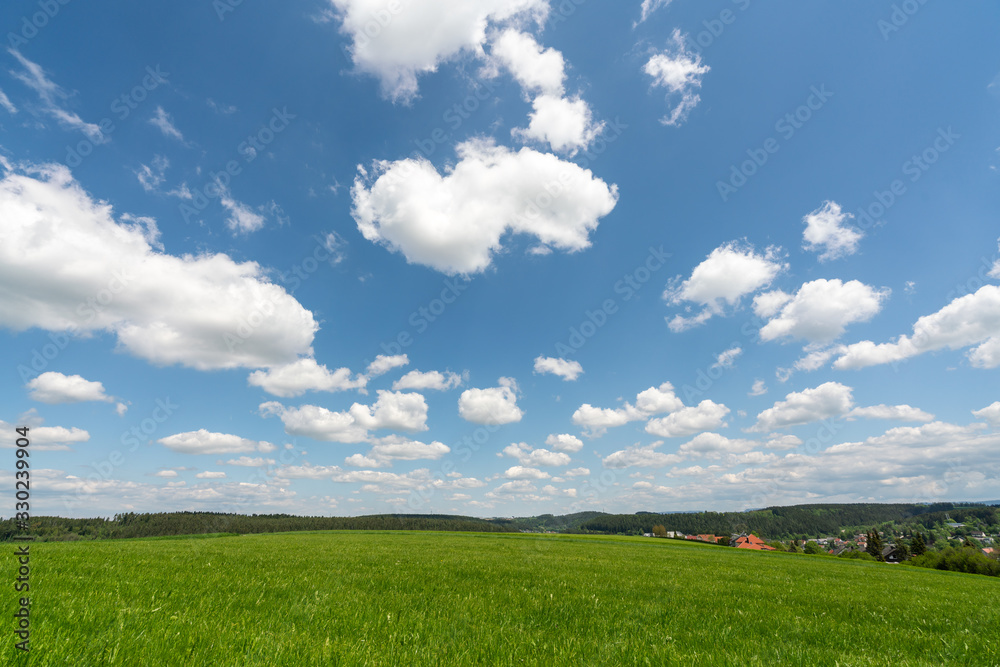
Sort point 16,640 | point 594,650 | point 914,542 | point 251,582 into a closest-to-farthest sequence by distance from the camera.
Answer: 1. point 16,640
2. point 594,650
3. point 251,582
4. point 914,542

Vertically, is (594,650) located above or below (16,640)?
below

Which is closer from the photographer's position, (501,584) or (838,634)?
(838,634)

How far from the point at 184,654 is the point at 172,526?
145 metres

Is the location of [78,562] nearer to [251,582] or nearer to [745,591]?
[251,582]

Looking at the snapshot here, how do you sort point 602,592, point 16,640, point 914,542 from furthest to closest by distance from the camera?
point 914,542 < point 602,592 < point 16,640

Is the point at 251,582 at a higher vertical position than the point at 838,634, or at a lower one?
higher

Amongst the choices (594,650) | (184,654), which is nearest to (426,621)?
(594,650)

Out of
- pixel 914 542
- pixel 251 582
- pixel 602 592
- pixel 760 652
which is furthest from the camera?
pixel 914 542

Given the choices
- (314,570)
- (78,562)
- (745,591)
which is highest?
(78,562)

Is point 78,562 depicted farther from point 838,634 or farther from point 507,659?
point 838,634

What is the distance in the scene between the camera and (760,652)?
7.00 m

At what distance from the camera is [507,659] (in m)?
5.71

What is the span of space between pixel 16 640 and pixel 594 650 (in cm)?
716

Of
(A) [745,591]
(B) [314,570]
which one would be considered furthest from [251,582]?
(A) [745,591]
